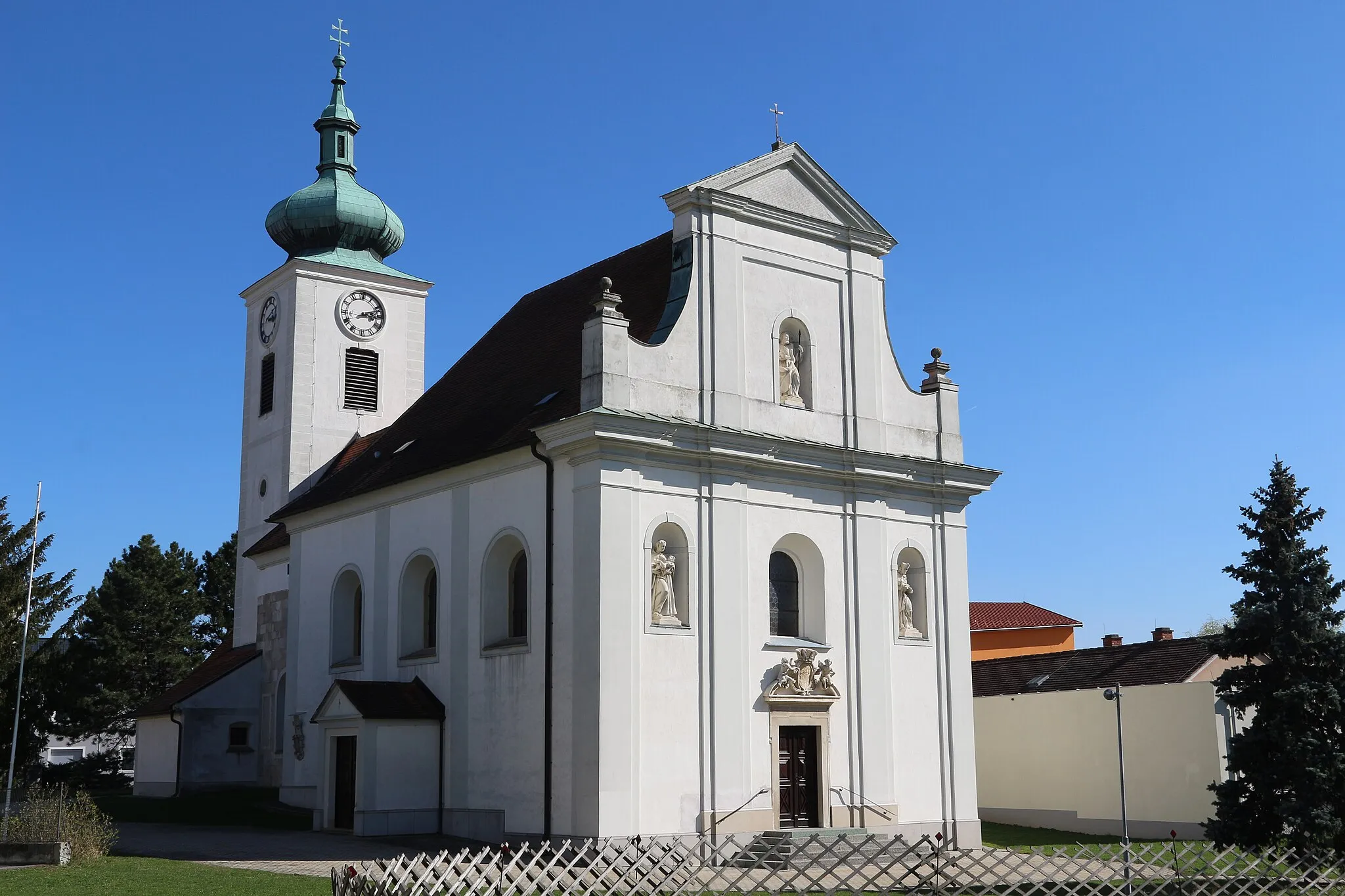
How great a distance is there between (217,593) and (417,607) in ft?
128

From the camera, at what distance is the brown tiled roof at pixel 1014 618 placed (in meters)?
54.3

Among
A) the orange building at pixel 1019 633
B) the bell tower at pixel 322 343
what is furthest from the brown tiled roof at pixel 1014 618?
the bell tower at pixel 322 343

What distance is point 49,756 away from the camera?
289 feet

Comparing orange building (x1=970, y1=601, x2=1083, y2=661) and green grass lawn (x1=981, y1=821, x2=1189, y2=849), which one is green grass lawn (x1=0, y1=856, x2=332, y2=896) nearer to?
green grass lawn (x1=981, y1=821, x2=1189, y2=849)

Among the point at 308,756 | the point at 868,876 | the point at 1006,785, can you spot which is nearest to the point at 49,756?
the point at 308,756

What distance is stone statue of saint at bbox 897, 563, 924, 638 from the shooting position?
2683cm

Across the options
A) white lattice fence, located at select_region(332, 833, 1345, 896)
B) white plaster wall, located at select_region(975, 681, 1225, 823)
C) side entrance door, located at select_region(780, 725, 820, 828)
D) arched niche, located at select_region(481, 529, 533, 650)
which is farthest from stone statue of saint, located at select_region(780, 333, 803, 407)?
white plaster wall, located at select_region(975, 681, 1225, 823)

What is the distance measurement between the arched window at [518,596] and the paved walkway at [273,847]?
3858mm

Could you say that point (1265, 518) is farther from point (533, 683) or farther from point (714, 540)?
point (533, 683)

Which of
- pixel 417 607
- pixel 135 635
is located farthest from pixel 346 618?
pixel 135 635

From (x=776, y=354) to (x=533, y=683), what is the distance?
758 centimetres

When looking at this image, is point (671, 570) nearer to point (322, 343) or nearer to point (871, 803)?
point (871, 803)

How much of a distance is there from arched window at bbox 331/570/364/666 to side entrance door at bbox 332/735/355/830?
3655mm

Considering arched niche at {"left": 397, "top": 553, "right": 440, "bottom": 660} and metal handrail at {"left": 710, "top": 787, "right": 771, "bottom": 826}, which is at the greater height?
arched niche at {"left": 397, "top": 553, "right": 440, "bottom": 660}
